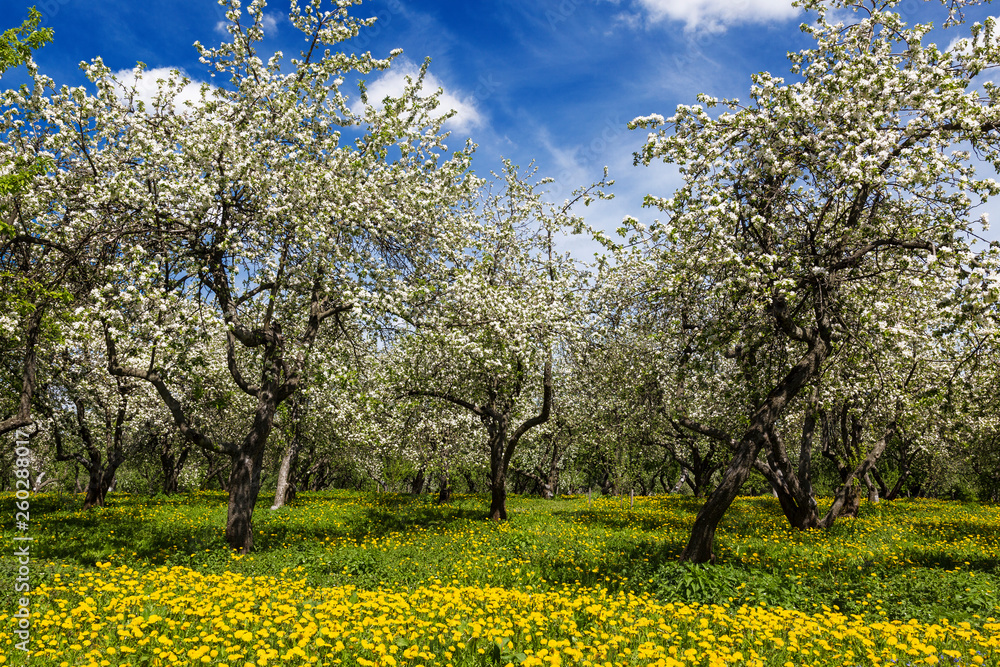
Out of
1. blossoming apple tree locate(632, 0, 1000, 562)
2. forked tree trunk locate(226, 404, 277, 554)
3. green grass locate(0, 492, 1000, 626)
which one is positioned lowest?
green grass locate(0, 492, 1000, 626)

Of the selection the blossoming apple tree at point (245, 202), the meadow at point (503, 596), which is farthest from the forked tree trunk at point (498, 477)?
the blossoming apple tree at point (245, 202)

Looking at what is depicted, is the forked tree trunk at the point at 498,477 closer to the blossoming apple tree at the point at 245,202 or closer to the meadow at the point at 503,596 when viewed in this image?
the meadow at the point at 503,596

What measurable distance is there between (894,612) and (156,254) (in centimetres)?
1479

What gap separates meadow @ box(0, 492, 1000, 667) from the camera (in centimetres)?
594

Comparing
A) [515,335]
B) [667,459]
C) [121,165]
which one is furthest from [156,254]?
[667,459]

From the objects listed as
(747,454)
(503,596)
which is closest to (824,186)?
(747,454)

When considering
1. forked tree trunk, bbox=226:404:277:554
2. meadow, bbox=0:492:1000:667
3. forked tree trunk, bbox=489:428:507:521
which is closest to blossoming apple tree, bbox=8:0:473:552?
forked tree trunk, bbox=226:404:277:554

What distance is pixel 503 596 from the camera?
8047mm

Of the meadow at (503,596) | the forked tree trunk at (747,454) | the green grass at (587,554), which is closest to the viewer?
the meadow at (503,596)

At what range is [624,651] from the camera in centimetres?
606

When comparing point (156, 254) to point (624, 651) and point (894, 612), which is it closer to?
point (624, 651)

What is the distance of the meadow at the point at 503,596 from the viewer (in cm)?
594

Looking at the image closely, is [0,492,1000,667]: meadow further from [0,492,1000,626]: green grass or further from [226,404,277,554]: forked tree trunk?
[226,404,277,554]: forked tree trunk

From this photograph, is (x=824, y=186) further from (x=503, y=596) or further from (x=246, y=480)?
(x=246, y=480)
